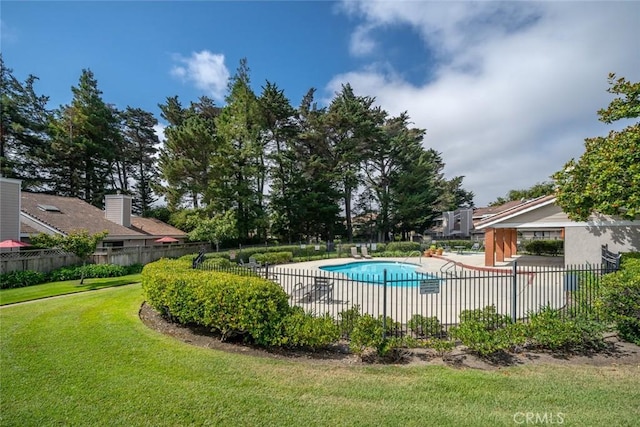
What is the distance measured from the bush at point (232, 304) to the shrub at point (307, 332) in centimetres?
15

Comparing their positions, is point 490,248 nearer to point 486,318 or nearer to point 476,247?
point 486,318

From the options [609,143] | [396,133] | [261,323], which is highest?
[396,133]

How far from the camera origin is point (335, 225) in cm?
3628

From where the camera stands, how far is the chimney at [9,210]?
15.0m

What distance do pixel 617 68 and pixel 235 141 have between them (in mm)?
26571

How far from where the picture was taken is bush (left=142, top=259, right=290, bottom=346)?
17.4 ft

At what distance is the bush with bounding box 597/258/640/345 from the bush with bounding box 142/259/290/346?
6.27 meters

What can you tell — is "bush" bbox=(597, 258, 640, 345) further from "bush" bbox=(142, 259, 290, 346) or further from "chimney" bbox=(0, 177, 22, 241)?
"chimney" bbox=(0, 177, 22, 241)

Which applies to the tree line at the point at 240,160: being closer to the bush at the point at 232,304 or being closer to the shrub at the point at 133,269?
the shrub at the point at 133,269

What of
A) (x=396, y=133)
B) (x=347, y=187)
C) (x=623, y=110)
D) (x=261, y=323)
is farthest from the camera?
(x=396, y=133)

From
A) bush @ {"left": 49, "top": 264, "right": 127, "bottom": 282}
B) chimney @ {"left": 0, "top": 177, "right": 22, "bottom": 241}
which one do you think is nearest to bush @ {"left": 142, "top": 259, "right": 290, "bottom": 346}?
bush @ {"left": 49, "top": 264, "right": 127, "bottom": 282}

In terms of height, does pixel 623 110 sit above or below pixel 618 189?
above

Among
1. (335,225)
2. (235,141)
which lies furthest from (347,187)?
(235,141)

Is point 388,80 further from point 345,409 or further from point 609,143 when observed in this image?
point 345,409
